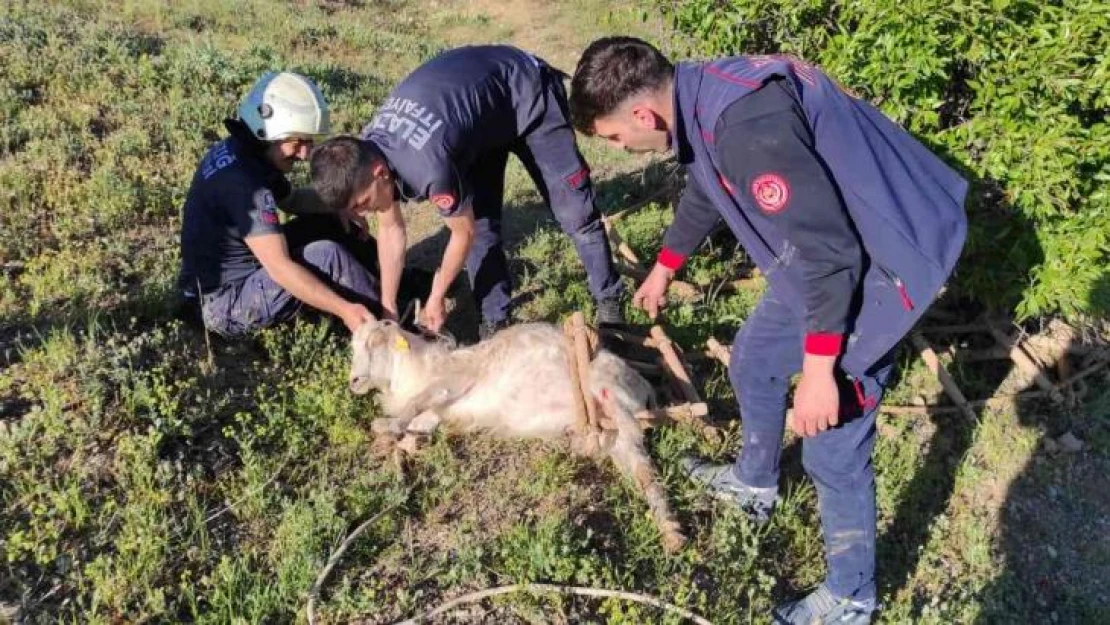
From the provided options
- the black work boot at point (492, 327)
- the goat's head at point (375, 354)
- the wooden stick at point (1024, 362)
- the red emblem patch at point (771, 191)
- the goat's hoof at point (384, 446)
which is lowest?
the wooden stick at point (1024, 362)

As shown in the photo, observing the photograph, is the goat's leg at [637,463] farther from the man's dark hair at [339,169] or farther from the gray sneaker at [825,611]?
the man's dark hair at [339,169]

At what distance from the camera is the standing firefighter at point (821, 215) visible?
2656mm

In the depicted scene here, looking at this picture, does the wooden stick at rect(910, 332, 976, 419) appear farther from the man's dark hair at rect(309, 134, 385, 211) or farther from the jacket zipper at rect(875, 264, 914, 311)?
the man's dark hair at rect(309, 134, 385, 211)

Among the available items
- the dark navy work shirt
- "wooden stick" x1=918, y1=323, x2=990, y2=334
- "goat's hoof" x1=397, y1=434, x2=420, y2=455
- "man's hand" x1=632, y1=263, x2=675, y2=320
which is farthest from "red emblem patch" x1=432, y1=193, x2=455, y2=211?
"wooden stick" x1=918, y1=323, x2=990, y2=334

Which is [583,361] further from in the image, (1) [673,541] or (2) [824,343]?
(2) [824,343]

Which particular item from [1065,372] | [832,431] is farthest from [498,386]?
[1065,372]

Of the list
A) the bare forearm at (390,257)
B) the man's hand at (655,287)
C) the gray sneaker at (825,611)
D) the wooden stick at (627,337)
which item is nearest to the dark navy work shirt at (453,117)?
the bare forearm at (390,257)

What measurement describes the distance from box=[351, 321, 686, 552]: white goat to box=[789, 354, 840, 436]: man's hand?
1.25m

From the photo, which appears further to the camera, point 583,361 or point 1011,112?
point 1011,112

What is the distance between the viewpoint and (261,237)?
470cm

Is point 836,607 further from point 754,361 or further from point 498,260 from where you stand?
point 498,260

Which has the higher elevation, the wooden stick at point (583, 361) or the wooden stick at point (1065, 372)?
the wooden stick at point (583, 361)

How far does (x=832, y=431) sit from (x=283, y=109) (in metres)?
3.47

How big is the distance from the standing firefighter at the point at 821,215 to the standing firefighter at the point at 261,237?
227cm
